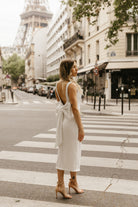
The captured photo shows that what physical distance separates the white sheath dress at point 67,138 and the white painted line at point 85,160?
148cm

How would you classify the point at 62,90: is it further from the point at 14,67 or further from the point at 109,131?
the point at 14,67

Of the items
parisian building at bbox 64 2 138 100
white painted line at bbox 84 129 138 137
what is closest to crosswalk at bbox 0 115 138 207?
white painted line at bbox 84 129 138 137

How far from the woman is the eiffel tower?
159 m

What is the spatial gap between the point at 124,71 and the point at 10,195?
22474 mm

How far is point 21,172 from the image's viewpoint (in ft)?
Answer: 14.2

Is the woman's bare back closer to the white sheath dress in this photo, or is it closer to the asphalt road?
the white sheath dress

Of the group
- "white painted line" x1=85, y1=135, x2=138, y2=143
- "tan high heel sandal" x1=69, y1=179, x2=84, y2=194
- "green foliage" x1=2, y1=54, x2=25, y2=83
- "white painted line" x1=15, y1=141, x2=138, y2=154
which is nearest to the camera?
"tan high heel sandal" x1=69, y1=179, x2=84, y2=194

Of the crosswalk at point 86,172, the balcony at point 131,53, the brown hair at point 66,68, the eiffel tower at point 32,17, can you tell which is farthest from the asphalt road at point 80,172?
the eiffel tower at point 32,17

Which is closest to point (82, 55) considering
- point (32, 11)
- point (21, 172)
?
point (21, 172)

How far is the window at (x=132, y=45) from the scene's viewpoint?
24.9 metres

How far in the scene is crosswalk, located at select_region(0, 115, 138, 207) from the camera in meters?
3.29

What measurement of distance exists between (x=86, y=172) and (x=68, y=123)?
4.65ft

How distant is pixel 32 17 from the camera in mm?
161250

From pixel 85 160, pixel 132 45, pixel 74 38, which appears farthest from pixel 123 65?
pixel 85 160
